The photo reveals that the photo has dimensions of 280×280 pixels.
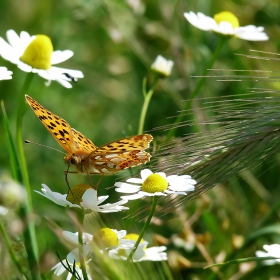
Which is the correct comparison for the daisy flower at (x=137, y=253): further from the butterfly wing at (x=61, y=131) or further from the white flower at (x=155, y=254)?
the butterfly wing at (x=61, y=131)

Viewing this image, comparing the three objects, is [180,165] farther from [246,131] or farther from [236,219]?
[236,219]

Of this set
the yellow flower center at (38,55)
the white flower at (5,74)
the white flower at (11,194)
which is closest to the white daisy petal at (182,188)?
the white flower at (11,194)

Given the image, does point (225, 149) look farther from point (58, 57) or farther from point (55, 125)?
point (58, 57)

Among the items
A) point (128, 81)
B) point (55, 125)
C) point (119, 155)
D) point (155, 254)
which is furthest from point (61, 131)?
point (128, 81)

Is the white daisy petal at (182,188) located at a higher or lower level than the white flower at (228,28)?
A: lower

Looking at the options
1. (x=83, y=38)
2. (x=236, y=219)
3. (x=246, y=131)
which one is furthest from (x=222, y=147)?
(x=83, y=38)
